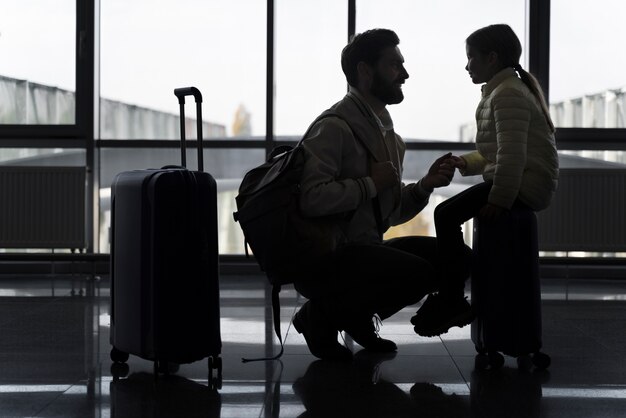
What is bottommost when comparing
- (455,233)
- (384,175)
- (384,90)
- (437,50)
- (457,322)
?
(457,322)

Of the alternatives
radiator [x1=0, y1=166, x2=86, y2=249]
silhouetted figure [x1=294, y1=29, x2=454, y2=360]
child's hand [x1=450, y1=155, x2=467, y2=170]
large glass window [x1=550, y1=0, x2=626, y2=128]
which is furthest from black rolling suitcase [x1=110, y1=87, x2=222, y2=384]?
large glass window [x1=550, y1=0, x2=626, y2=128]

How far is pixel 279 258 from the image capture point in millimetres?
2963

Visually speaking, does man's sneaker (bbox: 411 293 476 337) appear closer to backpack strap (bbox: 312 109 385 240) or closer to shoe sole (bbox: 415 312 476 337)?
shoe sole (bbox: 415 312 476 337)

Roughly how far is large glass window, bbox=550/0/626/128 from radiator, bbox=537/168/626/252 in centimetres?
43

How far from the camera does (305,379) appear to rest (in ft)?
9.30

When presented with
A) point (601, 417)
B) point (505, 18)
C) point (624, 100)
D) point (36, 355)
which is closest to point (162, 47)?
point (505, 18)

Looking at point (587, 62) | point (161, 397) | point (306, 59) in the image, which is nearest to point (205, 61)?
point (306, 59)

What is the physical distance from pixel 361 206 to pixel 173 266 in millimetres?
758

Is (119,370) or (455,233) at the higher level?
(455,233)

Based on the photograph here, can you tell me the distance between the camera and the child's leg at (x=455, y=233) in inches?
120

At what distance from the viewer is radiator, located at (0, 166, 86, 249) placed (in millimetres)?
6375

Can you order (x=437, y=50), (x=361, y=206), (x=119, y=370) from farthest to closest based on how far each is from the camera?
(x=437, y=50)
(x=361, y=206)
(x=119, y=370)

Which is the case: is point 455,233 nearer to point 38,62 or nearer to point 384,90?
point 384,90

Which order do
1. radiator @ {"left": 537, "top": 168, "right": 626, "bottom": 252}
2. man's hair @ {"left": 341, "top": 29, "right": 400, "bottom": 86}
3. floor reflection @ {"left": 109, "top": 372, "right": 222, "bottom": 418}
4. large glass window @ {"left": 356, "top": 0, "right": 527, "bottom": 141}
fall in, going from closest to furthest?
floor reflection @ {"left": 109, "top": 372, "right": 222, "bottom": 418} → man's hair @ {"left": 341, "top": 29, "right": 400, "bottom": 86} → radiator @ {"left": 537, "top": 168, "right": 626, "bottom": 252} → large glass window @ {"left": 356, "top": 0, "right": 527, "bottom": 141}
